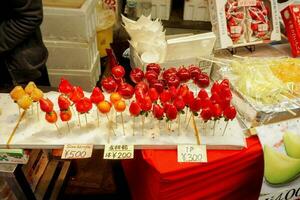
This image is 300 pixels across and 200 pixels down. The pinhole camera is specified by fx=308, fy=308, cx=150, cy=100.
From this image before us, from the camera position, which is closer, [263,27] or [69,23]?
[263,27]

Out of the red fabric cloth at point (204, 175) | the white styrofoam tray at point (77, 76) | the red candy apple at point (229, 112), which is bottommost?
the white styrofoam tray at point (77, 76)

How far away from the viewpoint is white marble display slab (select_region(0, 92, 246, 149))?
1.24 metres

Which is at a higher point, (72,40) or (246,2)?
(246,2)

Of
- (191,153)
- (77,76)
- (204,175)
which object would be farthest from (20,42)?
(77,76)

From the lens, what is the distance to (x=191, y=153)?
1.24m

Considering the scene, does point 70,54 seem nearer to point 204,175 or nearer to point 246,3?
point 246,3

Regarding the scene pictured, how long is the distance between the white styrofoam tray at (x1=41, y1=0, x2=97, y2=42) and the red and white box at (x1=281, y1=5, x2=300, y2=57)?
1364 millimetres

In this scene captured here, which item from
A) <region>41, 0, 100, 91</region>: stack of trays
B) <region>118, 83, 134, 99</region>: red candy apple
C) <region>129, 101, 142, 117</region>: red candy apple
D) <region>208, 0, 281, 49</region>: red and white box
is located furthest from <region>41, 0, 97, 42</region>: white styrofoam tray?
<region>129, 101, 142, 117</region>: red candy apple

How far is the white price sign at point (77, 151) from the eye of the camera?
1.19m

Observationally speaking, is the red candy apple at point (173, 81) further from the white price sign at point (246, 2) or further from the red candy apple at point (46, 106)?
the white price sign at point (246, 2)

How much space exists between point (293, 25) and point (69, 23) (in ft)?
5.03

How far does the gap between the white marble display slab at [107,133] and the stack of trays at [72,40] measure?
1092 millimetres

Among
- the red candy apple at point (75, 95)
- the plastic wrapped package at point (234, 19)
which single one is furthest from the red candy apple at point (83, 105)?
the plastic wrapped package at point (234, 19)

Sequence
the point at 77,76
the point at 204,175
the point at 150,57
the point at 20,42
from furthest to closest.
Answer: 1. the point at 77,76
2. the point at 150,57
3. the point at 20,42
4. the point at 204,175
